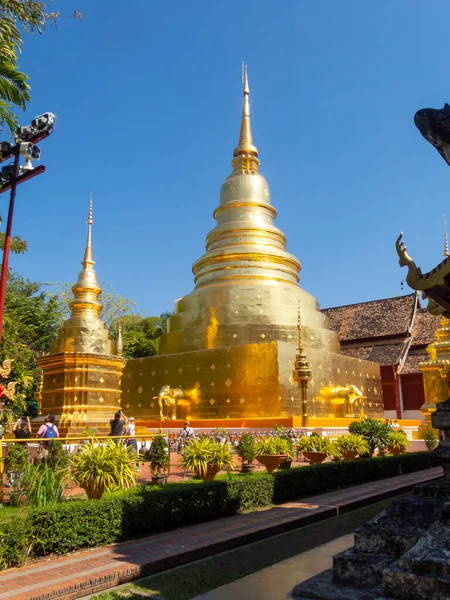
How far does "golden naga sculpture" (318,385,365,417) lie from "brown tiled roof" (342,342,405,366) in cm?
902

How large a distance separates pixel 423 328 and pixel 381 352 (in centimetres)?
280

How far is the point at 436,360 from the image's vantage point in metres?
21.8

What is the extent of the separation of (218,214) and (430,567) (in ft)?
84.4

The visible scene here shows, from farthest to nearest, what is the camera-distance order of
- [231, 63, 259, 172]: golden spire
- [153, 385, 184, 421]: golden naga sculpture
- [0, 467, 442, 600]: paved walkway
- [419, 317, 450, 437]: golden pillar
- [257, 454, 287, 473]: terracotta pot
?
[231, 63, 259, 172]: golden spire
[153, 385, 184, 421]: golden naga sculpture
[419, 317, 450, 437]: golden pillar
[257, 454, 287, 473]: terracotta pot
[0, 467, 442, 600]: paved walkway

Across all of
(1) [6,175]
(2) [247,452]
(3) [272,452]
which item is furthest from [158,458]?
(1) [6,175]

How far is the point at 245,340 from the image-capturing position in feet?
75.9

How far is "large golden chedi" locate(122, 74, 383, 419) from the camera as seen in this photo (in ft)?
69.8

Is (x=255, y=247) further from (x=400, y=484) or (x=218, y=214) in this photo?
(x=400, y=484)

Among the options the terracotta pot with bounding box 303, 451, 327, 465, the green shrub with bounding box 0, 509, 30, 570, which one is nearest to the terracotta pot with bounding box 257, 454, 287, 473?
the terracotta pot with bounding box 303, 451, 327, 465

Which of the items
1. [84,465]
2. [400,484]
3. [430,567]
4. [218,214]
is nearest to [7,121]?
[84,465]

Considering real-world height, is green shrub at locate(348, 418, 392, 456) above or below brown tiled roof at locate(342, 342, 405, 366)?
below

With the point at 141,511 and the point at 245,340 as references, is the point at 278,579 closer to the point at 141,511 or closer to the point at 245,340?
the point at 141,511

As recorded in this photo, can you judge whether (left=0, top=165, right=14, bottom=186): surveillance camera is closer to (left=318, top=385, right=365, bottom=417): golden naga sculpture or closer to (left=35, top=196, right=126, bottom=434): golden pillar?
(left=35, top=196, right=126, bottom=434): golden pillar

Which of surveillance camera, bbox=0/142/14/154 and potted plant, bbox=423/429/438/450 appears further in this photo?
potted plant, bbox=423/429/438/450
